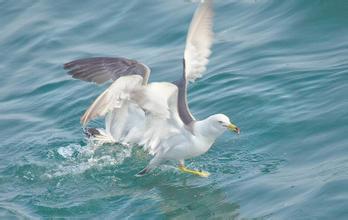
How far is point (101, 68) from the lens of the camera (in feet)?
33.4

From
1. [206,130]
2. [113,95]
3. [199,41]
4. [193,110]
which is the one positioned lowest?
[193,110]

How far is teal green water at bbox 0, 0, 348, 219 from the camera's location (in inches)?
388

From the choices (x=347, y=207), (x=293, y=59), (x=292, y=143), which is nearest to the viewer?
(x=347, y=207)

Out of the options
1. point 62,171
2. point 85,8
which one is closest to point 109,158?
point 62,171

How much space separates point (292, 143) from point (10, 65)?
756cm

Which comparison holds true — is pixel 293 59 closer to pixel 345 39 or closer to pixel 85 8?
pixel 345 39

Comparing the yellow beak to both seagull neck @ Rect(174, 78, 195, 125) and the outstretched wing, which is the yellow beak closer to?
seagull neck @ Rect(174, 78, 195, 125)

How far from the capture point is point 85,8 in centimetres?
1838

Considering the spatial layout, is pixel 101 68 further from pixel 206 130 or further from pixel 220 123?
pixel 220 123

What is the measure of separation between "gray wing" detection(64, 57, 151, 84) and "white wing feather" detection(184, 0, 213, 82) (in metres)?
0.95

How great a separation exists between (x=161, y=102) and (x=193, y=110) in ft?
9.71

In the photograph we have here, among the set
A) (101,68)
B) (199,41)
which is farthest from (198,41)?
(101,68)

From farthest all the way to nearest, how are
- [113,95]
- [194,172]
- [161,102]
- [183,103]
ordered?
1. [194,172]
2. [183,103]
3. [161,102]
4. [113,95]

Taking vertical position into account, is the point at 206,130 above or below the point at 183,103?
below
